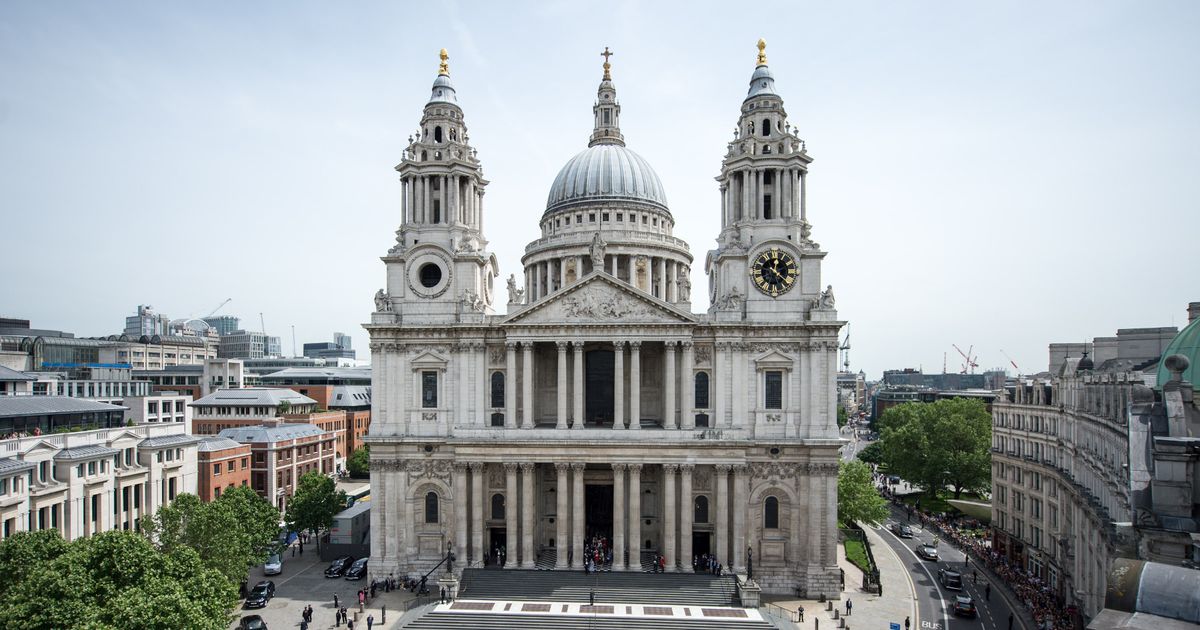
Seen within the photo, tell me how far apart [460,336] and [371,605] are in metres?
20.1

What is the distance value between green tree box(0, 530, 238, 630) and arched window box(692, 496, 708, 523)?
3127cm

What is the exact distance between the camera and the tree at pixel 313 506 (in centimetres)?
6256

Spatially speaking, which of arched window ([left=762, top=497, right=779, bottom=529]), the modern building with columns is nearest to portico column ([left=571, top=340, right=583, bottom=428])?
the modern building with columns

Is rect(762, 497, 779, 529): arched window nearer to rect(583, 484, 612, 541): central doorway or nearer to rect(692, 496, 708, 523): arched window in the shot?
rect(692, 496, 708, 523): arched window

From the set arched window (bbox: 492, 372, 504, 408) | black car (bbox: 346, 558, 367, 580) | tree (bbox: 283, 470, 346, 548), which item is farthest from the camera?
tree (bbox: 283, 470, 346, 548)

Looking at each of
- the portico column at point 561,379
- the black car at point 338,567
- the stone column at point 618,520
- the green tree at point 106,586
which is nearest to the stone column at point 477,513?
the portico column at point 561,379

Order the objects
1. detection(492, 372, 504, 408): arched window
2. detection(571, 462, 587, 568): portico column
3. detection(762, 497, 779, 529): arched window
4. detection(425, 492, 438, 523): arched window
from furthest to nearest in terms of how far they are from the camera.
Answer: detection(492, 372, 504, 408): arched window → detection(425, 492, 438, 523): arched window → detection(762, 497, 779, 529): arched window → detection(571, 462, 587, 568): portico column

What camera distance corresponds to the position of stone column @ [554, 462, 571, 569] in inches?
1989

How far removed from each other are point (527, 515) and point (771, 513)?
18.2 meters

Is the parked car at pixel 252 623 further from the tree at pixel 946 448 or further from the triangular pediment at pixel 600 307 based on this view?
the tree at pixel 946 448

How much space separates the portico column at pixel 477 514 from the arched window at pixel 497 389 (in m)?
4.80

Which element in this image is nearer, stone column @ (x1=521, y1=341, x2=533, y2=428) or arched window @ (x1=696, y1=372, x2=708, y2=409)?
stone column @ (x1=521, y1=341, x2=533, y2=428)

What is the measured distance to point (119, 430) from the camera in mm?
53875

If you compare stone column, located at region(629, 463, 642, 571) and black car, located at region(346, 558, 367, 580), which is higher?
stone column, located at region(629, 463, 642, 571)
